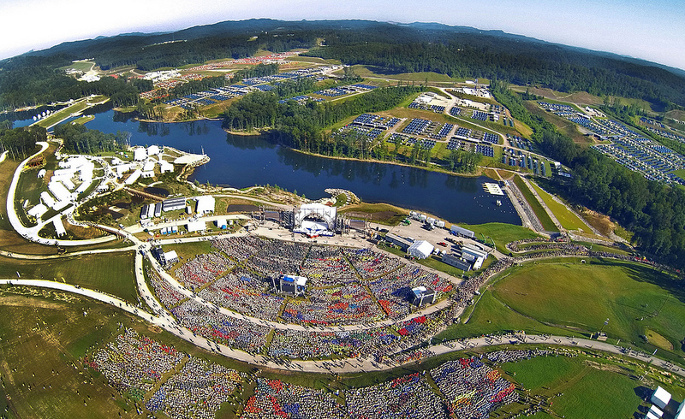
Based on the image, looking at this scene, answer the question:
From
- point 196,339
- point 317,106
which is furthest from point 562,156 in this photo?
point 196,339

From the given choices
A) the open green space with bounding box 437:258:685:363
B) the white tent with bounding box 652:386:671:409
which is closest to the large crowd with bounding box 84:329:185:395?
the open green space with bounding box 437:258:685:363

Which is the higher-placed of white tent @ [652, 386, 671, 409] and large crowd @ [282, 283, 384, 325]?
large crowd @ [282, 283, 384, 325]

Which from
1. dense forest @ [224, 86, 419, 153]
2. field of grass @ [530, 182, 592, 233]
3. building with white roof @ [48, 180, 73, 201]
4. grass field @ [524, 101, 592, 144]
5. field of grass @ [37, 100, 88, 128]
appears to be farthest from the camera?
grass field @ [524, 101, 592, 144]

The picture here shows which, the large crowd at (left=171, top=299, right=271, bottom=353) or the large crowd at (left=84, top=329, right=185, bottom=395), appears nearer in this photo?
the large crowd at (left=84, top=329, right=185, bottom=395)

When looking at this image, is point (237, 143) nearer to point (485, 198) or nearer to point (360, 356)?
point (485, 198)

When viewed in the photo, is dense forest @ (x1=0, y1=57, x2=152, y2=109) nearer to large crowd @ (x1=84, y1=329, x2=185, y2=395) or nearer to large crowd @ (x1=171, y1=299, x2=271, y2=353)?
large crowd @ (x1=171, y1=299, x2=271, y2=353)

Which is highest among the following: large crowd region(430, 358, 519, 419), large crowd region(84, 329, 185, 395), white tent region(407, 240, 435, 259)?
white tent region(407, 240, 435, 259)
